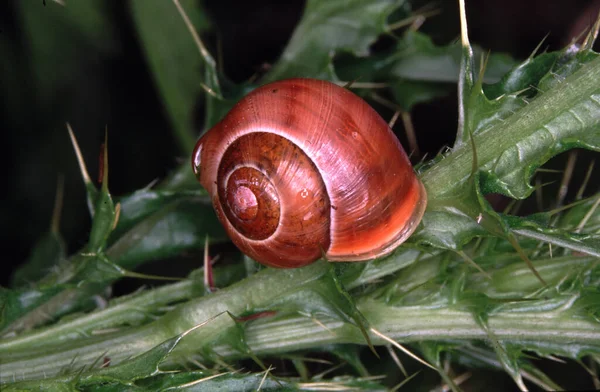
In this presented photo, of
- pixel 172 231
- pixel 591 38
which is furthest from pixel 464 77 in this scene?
pixel 172 231

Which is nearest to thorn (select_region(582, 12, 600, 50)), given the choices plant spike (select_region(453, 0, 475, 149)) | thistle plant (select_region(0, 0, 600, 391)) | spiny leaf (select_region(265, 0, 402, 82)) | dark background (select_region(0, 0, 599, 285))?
thistle plant (select_region(0, 0, 600, 391))

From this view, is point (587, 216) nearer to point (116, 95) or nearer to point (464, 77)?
point (464, 77)

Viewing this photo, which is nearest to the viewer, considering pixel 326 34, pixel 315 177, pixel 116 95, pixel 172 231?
pixel 315 177

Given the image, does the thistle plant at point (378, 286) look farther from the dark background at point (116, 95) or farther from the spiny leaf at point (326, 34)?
the dark background at point (116, 95)

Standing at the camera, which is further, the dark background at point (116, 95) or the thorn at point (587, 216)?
the dark background at point (116, 95)

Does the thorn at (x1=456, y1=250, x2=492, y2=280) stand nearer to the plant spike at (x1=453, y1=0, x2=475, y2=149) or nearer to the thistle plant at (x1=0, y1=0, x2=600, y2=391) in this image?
the thistle plant at (x1=0, y1=0, x2=600, y2=391)

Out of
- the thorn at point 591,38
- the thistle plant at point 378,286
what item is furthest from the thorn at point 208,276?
the thorn at point 591,38
